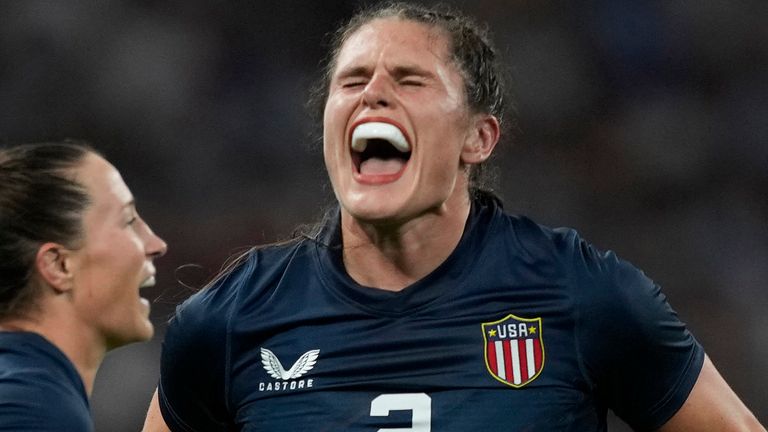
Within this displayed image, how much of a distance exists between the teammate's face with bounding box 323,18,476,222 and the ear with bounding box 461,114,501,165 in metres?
0.03

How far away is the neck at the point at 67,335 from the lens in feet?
6.98

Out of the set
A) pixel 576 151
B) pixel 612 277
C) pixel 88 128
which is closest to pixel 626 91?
pixel 576 151

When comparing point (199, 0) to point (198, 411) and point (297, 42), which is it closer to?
point (297, 42)

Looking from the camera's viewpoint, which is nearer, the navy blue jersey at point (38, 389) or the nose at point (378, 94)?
the navy blue jersey at point (38, 389)

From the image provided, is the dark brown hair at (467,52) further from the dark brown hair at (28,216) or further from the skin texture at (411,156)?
the dark brown hair at (28,216)

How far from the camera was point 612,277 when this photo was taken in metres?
2.20

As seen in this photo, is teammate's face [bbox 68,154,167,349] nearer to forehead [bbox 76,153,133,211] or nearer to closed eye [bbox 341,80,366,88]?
forehead [bbox 76,153,133,211]

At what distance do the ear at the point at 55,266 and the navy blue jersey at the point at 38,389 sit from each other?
10cm

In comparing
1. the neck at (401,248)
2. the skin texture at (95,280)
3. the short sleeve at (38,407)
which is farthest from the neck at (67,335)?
the neck at (401,248)

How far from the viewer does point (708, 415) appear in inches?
87.0

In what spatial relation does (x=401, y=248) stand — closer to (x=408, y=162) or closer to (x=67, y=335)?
(x=408, y=162)

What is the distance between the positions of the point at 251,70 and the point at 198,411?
314 centimetres

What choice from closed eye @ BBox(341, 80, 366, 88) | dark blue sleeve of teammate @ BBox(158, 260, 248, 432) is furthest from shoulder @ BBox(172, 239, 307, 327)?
closed eye @ BBox(341, 80, 366, 88)

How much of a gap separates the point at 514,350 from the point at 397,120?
50cm
